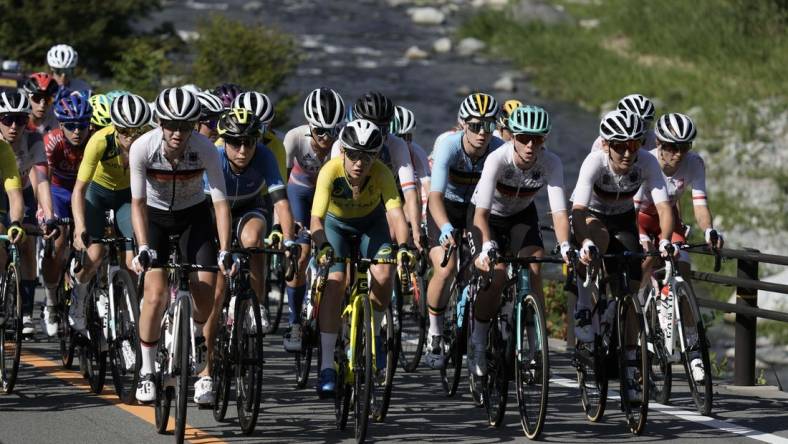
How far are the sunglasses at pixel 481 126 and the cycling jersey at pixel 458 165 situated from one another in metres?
0.13

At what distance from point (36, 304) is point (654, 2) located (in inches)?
1332

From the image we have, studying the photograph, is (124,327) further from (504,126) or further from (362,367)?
(504,126)

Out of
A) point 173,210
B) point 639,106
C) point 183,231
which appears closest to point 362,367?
point 183,231

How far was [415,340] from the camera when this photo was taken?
14.2 m

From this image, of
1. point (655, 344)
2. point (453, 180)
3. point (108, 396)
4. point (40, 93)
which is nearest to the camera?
point (655, 344)

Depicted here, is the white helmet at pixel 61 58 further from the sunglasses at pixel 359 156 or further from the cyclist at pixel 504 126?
the sunglasses at pixel 359 156

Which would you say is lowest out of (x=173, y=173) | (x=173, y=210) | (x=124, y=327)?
(x=124, y=327)

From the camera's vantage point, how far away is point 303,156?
12594 millimetres

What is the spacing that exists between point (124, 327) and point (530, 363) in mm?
2810

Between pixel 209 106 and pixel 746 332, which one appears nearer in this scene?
→ pixel 209 106

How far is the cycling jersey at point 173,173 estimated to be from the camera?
9.83 metres

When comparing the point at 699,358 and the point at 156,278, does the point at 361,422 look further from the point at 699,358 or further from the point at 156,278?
the point at 699,358

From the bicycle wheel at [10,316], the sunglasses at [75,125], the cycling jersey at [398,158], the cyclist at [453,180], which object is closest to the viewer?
the bicycle wheel at [10,316]

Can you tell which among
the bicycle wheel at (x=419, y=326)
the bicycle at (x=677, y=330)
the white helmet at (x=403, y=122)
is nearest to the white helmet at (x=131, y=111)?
the bicycle wheel at (x=419, y=326)
